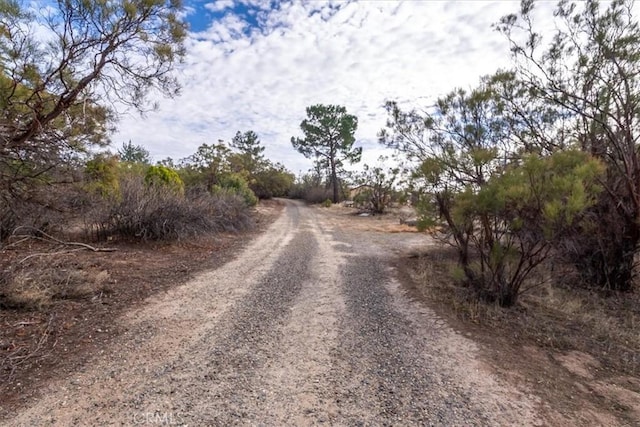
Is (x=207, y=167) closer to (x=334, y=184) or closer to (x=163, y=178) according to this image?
(x=163, y=178)

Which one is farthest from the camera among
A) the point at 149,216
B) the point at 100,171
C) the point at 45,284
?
the point at 149,216

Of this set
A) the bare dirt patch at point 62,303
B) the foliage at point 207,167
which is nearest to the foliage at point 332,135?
the foliage at point 207,167

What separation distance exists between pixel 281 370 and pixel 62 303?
3.25 metres

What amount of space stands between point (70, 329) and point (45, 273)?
1.47 metres

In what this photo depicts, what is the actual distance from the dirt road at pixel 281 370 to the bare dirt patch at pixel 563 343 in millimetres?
267

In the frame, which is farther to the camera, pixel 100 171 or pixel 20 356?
pixel 100 171

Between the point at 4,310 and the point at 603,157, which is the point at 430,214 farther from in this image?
the point at 4,310

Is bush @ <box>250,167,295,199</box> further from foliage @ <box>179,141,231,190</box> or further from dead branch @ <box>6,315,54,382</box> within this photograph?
dead branch @ <box>6,315,54,382</box>

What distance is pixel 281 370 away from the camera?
2967 millimetres

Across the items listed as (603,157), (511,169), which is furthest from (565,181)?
(603,157)

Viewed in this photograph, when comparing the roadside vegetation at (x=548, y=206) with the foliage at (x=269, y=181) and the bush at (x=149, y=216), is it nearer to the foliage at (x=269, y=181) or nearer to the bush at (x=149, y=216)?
the bush at (x=149, y=216)

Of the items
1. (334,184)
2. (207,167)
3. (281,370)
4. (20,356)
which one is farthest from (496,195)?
(334,184)

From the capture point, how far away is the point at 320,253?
880cm

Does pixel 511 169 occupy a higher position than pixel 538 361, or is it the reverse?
pixel 511 169
